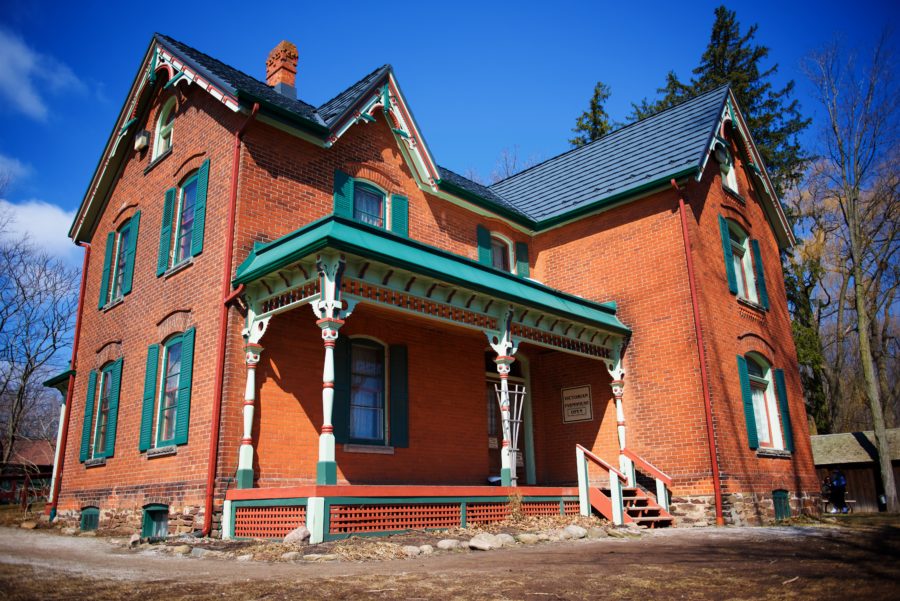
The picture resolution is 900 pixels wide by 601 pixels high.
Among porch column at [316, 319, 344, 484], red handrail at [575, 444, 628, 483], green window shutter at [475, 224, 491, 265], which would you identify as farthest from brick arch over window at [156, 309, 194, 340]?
red handrail at [575, 444, 628, 483]

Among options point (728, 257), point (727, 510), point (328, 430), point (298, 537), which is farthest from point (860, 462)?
point (298, 537)

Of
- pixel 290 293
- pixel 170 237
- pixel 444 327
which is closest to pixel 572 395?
pixel 444 327

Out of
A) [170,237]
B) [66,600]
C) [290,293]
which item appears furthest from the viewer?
[170,237]

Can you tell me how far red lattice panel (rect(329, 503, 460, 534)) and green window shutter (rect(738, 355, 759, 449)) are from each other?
7.26 m

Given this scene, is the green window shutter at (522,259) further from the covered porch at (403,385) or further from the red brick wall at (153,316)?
the red brick wall at (153,316)

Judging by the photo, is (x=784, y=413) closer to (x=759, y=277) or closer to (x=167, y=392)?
(x=759, y=277)

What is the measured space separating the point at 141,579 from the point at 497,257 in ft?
38.6

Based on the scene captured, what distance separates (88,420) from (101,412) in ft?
1.51

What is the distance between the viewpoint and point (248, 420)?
10.1 metres

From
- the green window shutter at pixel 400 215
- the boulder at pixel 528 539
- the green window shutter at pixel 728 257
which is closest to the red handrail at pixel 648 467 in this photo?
the green window shutter at pixel 728 257

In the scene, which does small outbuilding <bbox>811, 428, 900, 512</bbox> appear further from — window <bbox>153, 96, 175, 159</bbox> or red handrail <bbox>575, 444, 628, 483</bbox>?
window <bbox>153, 96, 175, 159</bbox>

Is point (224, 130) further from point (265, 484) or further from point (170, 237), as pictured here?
point (265, 484)

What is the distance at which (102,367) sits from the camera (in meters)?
14.4

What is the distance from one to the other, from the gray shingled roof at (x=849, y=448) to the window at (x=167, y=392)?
21417 mm
